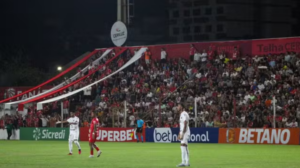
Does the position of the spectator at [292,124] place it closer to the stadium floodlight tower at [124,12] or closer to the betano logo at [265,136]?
the betano logo at [265,136]

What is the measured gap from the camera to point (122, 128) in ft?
166

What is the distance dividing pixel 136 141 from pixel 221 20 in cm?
9456

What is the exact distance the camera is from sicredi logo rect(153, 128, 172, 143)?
4806cm

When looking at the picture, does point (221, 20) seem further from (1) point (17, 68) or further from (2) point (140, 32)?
(1) point (17, 68)

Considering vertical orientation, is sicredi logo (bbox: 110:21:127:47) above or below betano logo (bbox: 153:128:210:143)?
above

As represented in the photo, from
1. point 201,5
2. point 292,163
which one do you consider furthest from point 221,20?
point 292,163

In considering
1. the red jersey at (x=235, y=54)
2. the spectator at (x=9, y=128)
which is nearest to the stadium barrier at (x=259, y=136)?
the red jersey at (x=235, y=54)

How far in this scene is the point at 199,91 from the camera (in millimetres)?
51500

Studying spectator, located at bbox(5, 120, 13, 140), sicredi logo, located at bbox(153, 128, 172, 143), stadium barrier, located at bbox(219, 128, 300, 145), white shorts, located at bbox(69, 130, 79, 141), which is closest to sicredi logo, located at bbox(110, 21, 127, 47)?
sicredi logo, located at bbox(153, 128, 172, 143)

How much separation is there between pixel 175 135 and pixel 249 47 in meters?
12.2

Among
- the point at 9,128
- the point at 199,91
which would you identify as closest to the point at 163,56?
the point at 199,91

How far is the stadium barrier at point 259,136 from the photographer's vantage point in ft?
136

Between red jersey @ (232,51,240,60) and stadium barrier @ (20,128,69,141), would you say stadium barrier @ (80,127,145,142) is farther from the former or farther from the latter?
red jersey @ (232,51,240,60)

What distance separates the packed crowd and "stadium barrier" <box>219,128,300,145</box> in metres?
0.52
